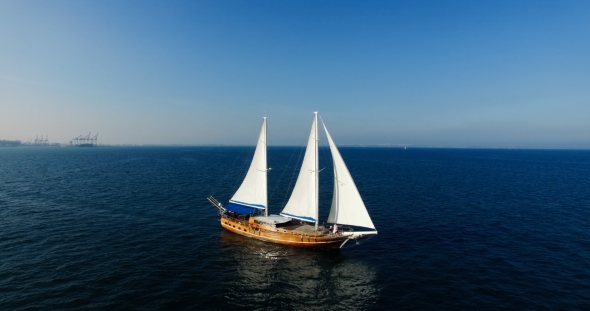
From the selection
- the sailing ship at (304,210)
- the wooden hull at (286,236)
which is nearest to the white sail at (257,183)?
the sailing ship at (304,210)

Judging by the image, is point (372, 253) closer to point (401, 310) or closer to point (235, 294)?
point (401, 310)

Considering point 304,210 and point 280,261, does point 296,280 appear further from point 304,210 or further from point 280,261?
point 304,210

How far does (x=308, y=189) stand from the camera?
41094 millimetres

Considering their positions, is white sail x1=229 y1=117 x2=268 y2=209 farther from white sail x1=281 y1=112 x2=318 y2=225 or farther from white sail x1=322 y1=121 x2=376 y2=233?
white sail x1=322 y1=121 x2=376 y2=233

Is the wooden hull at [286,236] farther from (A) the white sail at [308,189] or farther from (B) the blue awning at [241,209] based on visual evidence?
(A) the white sail at [308,189]

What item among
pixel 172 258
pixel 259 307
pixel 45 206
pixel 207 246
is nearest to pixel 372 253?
pixel 259 307

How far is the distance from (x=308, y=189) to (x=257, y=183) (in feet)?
30.2

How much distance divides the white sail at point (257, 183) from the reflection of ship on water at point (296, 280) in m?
7.62

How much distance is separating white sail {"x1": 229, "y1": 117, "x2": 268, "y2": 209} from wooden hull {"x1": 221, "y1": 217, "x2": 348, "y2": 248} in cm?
371

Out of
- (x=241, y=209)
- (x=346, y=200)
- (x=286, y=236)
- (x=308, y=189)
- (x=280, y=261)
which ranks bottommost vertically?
(x=280, y=261)

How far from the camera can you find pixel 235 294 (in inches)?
1136

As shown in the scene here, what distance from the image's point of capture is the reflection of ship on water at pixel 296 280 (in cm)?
2778

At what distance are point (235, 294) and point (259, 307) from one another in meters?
3.29

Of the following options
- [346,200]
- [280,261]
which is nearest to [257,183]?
[280,261]
